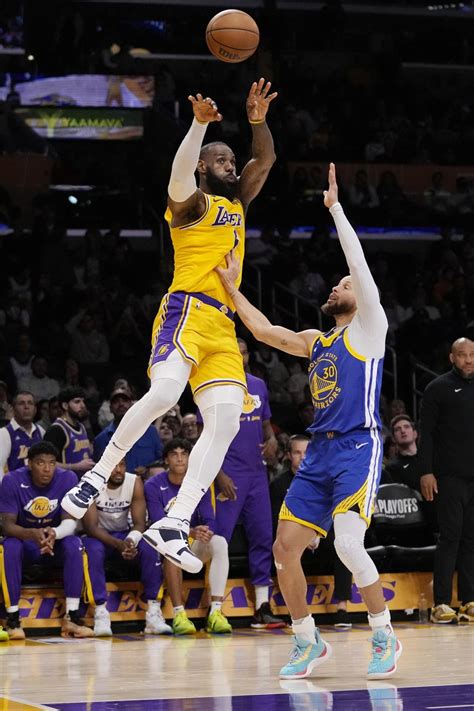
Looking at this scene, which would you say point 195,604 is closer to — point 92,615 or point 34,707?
point 92,615

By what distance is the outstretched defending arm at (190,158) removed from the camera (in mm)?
6738

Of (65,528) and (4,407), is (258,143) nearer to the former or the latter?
(65,528)

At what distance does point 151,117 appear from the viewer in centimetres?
2058

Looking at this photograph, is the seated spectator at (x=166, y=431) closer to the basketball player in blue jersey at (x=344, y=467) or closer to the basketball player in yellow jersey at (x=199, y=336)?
the basketball player in blue jersey at (x=344, y=467)

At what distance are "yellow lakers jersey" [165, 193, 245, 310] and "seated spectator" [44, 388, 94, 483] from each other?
4.20 meters

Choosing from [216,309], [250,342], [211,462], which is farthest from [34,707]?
[250,342]

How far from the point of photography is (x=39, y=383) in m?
14.3

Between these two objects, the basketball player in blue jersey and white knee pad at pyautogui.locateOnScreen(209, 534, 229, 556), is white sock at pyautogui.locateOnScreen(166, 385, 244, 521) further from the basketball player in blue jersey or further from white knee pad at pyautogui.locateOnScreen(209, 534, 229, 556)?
white knee pad at pyautogui.locateOnScreen(209, 534, 229, 556)

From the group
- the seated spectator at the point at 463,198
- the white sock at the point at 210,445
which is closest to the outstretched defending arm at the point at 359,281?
the white sock at the point at 210,445

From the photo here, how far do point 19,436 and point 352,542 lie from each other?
15.7ft

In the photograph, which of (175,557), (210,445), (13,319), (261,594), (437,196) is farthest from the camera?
(437,196)

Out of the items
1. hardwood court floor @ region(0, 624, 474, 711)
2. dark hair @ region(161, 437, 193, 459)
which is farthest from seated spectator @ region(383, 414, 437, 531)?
dark hair @ region(161, 437, 193, 459)

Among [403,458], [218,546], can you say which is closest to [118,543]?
[218,546]

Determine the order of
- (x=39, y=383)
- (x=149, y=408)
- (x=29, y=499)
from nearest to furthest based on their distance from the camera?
1. (x=149, y=408)
2. (x=29, y=499)
3. (x=39, y=383)
